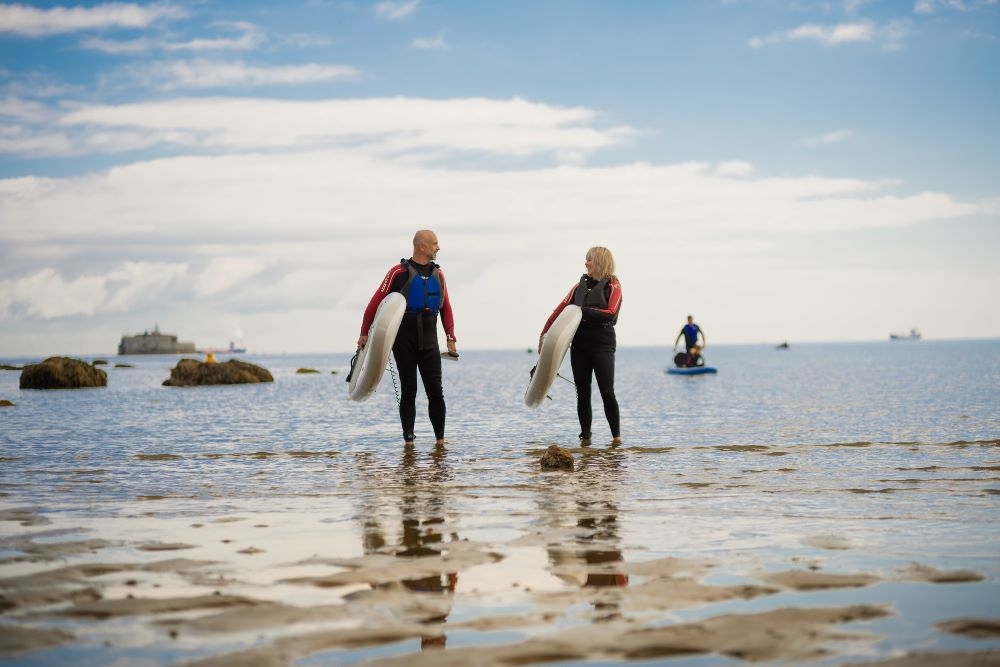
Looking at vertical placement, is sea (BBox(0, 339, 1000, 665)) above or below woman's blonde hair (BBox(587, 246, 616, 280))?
below

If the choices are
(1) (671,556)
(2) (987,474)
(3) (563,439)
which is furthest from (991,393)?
(1) (671,556)

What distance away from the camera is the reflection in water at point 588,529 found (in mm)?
4473

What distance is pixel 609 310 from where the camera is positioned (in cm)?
1217

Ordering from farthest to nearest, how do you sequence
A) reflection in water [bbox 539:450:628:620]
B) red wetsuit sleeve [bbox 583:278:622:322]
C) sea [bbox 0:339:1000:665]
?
red wetsuit sleeve [bbox 583:278:622:322] → sea [bbox 0:339:1000:665] → reflection in water [bbox 539:450:628:620]

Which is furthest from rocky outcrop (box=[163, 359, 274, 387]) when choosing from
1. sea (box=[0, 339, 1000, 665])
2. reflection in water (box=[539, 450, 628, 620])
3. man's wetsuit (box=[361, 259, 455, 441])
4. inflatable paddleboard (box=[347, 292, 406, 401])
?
reflection in water (box=[539, 450, 628, 620])

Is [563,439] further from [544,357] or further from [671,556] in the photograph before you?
[671,556]

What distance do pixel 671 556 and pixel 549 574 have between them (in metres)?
0.81

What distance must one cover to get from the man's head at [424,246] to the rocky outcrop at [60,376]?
34066mm

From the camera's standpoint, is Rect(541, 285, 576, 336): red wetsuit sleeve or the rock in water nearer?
the rock in water

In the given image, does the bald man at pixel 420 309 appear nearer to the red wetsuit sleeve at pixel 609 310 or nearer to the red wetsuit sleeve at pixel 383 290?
the red wetsuit sleeve at pixel 383 290

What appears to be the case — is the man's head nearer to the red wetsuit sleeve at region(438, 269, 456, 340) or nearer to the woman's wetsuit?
the red wetsuit sleeve at region(438, 269, 456, 340)

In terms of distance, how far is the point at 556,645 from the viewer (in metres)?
3.46

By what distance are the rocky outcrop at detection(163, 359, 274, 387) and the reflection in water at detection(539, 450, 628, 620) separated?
3778 cm

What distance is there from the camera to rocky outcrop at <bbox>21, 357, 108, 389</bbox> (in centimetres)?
4025
